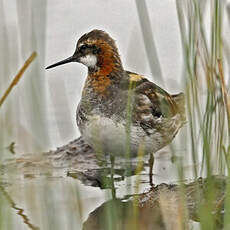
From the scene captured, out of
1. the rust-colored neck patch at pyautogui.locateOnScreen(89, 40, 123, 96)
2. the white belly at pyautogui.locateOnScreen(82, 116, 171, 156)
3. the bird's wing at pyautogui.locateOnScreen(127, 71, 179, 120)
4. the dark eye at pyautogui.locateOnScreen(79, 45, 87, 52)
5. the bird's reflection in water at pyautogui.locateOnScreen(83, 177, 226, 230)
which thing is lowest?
the bird's reflection in water at pyautogui.locateOnScreen(83, 177, 226, 230)

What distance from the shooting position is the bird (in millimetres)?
6844

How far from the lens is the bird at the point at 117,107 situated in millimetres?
6844

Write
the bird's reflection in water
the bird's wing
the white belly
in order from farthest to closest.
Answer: the bird's wing
the white belly
the bird's reflection in water

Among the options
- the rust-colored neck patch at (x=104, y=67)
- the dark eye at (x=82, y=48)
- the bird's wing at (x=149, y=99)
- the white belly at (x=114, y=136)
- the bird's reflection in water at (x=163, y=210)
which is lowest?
the bird's reflection in water at (x=163, y=210)

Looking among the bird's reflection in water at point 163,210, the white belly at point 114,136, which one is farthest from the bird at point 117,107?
the bird's reflection in water at point 163,210

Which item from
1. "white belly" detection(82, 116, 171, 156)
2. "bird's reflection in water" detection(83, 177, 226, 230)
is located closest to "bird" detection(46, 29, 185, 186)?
"white belly" detection(82, 116, 171, 156)

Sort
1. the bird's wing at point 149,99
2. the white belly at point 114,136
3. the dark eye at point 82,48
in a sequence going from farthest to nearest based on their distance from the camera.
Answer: the dark eye at point 82,48
the bird's wing at point 149,99
the white belly at point 114,136

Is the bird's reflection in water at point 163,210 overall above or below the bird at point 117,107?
below

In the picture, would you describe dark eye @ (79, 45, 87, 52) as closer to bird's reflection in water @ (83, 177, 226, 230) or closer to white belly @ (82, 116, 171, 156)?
white belly @ (82, 116, 171, 156)

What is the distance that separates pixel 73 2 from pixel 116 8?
501 millimetres

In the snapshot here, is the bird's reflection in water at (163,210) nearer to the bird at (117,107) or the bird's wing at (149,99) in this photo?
the bird at (117,107)

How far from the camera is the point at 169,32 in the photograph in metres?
8.97

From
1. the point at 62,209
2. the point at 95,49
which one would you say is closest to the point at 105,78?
the point at 95,49

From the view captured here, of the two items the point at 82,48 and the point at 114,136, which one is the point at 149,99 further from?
the point at 82,48
